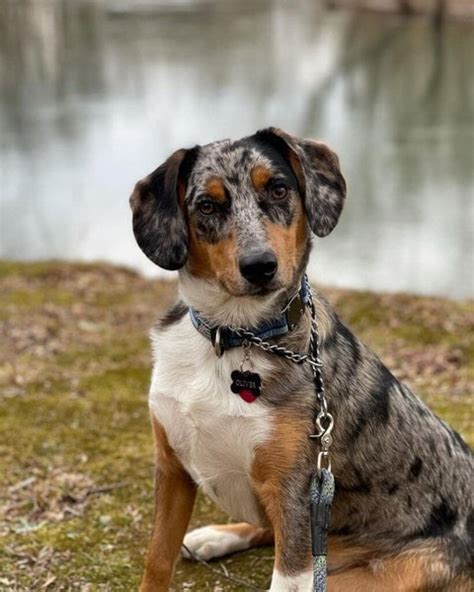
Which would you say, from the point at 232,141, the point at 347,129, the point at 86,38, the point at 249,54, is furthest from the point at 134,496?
the point at 86,38

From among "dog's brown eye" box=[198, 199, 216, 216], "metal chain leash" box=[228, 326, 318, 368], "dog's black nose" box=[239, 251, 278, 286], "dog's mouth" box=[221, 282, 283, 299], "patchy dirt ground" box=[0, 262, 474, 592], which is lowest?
"patchy dirt ground" box=[0, 262, 474, 592]

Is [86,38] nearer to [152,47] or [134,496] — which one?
[152,47]

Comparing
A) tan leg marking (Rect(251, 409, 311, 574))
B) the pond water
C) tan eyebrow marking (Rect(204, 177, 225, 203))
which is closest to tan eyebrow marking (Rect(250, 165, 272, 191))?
tan eyebrow marking (Rect(204, 177, 225, 203))

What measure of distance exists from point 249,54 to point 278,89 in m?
6.75

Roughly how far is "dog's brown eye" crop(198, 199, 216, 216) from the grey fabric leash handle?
3.71ft

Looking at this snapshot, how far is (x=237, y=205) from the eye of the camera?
144 inches

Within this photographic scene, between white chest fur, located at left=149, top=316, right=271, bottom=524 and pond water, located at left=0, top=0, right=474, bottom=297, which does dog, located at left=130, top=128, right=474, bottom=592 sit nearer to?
white chest fur, located at left=149, top=316, right=271, bottom=524

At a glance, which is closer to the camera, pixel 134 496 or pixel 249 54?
pixel 134 496

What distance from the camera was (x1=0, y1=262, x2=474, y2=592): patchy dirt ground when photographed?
4805mm

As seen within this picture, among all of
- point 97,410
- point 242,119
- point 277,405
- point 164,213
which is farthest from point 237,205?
A: point 242,119

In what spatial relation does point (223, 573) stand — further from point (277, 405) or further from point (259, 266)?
point (259, 266)

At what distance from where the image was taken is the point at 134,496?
5.50 metres

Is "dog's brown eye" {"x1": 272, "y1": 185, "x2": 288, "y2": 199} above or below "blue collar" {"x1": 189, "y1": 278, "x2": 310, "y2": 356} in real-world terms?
above

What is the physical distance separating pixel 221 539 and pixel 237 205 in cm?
200
